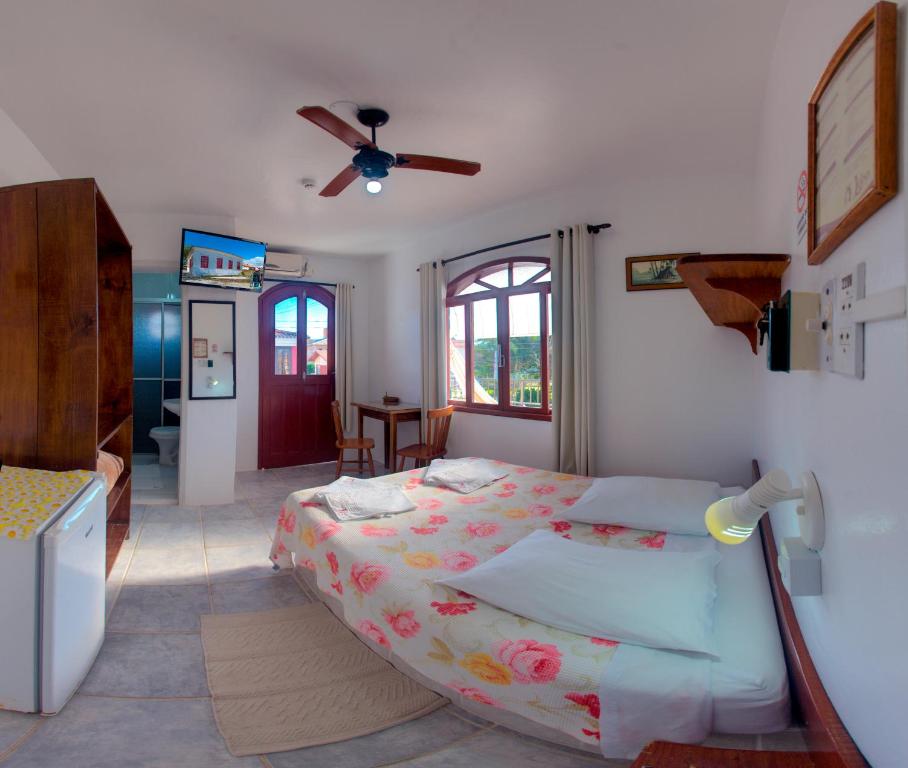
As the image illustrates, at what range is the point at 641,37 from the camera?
2.01m

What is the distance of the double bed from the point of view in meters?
1.17

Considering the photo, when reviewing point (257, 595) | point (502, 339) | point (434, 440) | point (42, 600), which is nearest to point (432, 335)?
point (502, 339)

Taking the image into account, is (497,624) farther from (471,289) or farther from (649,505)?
(471,289)

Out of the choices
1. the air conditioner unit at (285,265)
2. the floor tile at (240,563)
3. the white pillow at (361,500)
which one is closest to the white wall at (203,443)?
the air conditioner unit at (285,265)

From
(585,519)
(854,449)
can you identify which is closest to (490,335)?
(585,519)

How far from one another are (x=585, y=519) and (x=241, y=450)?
4.49 m

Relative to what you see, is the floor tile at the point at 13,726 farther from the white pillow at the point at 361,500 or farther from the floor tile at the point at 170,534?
the floor tile at the point at 170,534

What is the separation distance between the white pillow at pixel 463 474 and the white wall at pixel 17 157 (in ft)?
8.75

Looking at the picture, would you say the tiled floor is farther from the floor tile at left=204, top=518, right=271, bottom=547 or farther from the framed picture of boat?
the framed picture of boat

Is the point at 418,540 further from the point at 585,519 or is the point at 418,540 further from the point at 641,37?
the point at 641,37

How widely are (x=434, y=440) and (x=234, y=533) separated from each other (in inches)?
71.8

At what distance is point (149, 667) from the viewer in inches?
74.0

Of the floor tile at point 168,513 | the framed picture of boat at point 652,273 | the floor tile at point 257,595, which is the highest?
the framed picture of boat at point 652,273

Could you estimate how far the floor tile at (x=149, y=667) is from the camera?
1728 millimetres
